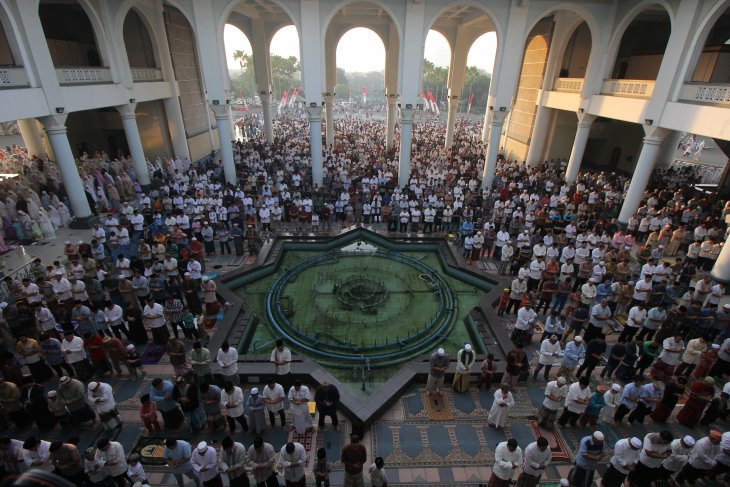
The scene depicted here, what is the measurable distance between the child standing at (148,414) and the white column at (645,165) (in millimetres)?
15795

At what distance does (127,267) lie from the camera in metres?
9.45

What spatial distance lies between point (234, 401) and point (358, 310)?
4.39 meters

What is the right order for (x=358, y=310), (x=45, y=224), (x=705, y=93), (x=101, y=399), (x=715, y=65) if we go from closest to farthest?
(x=101, y=399)
(x=358, y=310)
(x=705, y=93)
(x=45, y=224)
(x=715, y=65)

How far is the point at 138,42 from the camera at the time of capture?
1858 centimetres

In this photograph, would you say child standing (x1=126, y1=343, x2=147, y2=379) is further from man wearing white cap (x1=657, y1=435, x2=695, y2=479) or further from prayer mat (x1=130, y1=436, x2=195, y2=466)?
man wearing white cap (x1=657, y1=435, x2=695, y2=479)

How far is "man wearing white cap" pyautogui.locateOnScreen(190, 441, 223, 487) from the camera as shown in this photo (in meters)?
4.95

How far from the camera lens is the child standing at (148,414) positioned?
5.84m

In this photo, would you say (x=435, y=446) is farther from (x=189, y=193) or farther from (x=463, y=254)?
(x=189, y=193)

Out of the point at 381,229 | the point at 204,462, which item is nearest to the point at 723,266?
the point at 381,229

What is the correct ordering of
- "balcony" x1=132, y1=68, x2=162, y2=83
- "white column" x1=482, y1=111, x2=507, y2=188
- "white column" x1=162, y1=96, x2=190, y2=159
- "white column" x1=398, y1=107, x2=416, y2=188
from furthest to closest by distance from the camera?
"white column" x1=162, y1=96, x2=190, y2=159 → "balcony" x1=132, y1=68, x2=162, y2=83 → "white column" x1=482, y1=111, x2=507, y2=188 → "white column" x1=398, y1=107, x2=416, y2=188

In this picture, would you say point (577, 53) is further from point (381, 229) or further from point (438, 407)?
point (438, 407)

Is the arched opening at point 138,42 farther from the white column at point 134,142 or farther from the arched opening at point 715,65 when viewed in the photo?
the arched opening at point 715,65

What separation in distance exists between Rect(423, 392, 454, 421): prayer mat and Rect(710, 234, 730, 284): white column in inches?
351

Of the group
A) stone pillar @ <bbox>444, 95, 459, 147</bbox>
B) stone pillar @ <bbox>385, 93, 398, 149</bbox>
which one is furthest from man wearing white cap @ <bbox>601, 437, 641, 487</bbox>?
stone pillar @ <bbox>444, 95, 459, 147</bbox>
